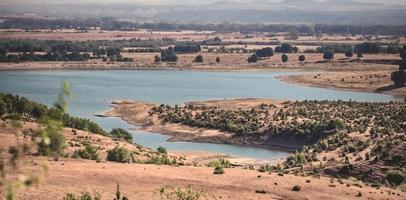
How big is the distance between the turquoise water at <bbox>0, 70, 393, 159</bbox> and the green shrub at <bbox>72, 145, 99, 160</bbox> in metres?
17.3

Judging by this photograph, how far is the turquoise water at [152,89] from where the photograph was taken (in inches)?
3036

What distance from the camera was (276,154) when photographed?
5753 cm

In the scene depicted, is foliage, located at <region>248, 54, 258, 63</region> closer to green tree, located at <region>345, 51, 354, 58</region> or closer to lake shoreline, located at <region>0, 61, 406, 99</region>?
lake shoreline, located at <region>0, 61, 406, 99</region>

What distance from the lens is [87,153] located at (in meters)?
42.5

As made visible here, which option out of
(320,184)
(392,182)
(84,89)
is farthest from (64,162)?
(84,89)

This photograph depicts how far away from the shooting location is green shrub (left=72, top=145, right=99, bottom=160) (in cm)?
4212

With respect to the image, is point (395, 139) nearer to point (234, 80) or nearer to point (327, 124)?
point (327, 124)

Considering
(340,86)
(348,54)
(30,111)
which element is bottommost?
(340,86)

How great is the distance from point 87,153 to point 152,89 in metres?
56.2

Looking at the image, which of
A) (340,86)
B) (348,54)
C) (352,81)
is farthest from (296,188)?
(348,54)

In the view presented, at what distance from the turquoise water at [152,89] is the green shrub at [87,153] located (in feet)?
56.7

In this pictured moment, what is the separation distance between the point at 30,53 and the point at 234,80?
46.7 meters

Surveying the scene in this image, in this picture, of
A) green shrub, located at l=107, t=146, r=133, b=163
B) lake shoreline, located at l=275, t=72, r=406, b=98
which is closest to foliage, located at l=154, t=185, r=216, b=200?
green shrub, located at l=107, t=146, r=133, b=163

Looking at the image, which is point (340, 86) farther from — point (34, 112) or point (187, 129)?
point (34, 112)
